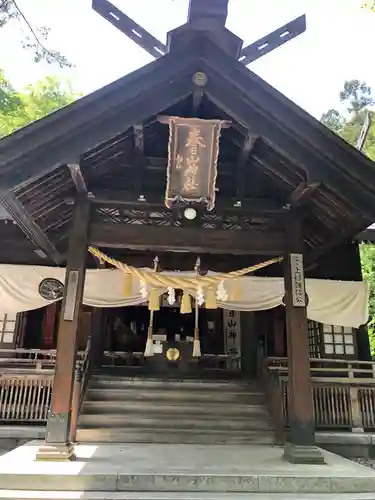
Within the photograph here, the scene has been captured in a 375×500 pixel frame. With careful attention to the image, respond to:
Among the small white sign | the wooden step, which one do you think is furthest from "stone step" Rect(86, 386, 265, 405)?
the small white sign

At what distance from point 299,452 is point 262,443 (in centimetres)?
209

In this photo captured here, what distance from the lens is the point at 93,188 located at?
6.55 metres

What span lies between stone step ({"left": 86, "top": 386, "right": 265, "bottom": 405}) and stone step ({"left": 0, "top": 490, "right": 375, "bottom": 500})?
4341 millimetres

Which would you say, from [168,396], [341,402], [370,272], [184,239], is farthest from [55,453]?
[370,272]

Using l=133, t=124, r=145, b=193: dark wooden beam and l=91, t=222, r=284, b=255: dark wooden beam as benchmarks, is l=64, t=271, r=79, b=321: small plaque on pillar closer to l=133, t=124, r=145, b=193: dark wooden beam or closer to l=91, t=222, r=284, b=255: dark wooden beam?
l=91, t=222, r=284, b=255: dark wooden beam

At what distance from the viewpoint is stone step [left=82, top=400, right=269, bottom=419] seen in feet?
27.3

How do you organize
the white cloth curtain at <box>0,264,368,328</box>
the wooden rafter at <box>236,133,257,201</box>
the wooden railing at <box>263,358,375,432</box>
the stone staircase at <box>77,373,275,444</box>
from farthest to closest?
1. the white cloth curtain at <box>0,264,368,328</box>
2. the wooden railing at <box>263,358,375,432</box>
3. the stone staircase at <box>77,373,275,444</box>
4. the wooden rafter at <box>236,133,257,201</box>

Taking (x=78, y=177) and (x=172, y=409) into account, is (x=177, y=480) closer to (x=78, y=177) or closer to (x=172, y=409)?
(x=172, y=409)

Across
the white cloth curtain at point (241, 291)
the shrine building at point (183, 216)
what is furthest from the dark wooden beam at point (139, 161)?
the white cloth curtain at point (241, 291)

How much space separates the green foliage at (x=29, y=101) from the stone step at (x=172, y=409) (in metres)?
8.00

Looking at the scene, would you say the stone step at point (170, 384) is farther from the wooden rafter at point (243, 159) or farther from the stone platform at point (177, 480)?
the wooden rafter at point (243, 159)

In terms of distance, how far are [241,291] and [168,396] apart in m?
2.98

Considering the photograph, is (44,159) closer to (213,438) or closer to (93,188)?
(93,188)

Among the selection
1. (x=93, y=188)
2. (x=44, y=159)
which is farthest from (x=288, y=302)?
(x=44, y=159)
